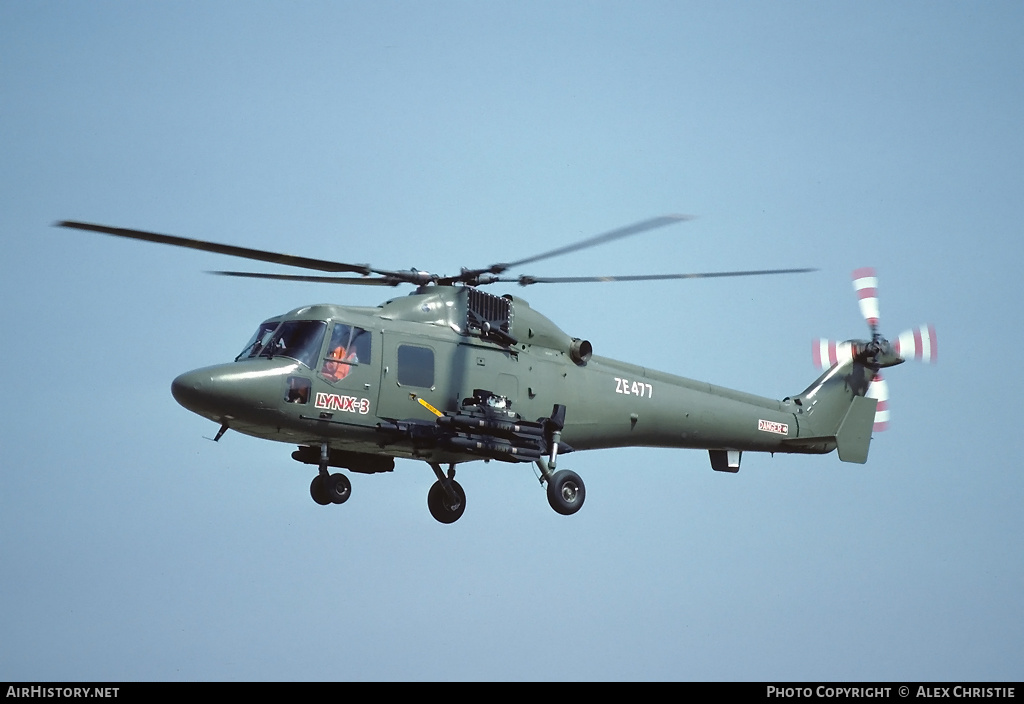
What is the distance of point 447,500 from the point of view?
24.3 m

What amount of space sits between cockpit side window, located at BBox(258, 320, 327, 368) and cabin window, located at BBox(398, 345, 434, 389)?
142 cm

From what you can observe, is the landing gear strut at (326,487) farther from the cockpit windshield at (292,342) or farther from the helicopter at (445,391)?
the cockpit windshield at (292,342)

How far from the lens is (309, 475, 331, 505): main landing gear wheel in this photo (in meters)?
23.2

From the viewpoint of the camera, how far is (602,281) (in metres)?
22.0

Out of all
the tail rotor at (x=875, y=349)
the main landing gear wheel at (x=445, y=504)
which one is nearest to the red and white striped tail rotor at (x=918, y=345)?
the tail rotor at (x=875, y=349)

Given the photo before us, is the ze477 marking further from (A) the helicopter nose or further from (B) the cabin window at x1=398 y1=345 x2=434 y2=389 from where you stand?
(A) the helicopter nose

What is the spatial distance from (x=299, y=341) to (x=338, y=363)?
0.72 metres

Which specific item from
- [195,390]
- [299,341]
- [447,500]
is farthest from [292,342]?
[447,500]

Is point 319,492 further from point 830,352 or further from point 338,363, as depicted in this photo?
point 830,352

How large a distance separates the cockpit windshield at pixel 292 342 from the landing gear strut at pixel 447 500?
13.4 ft
